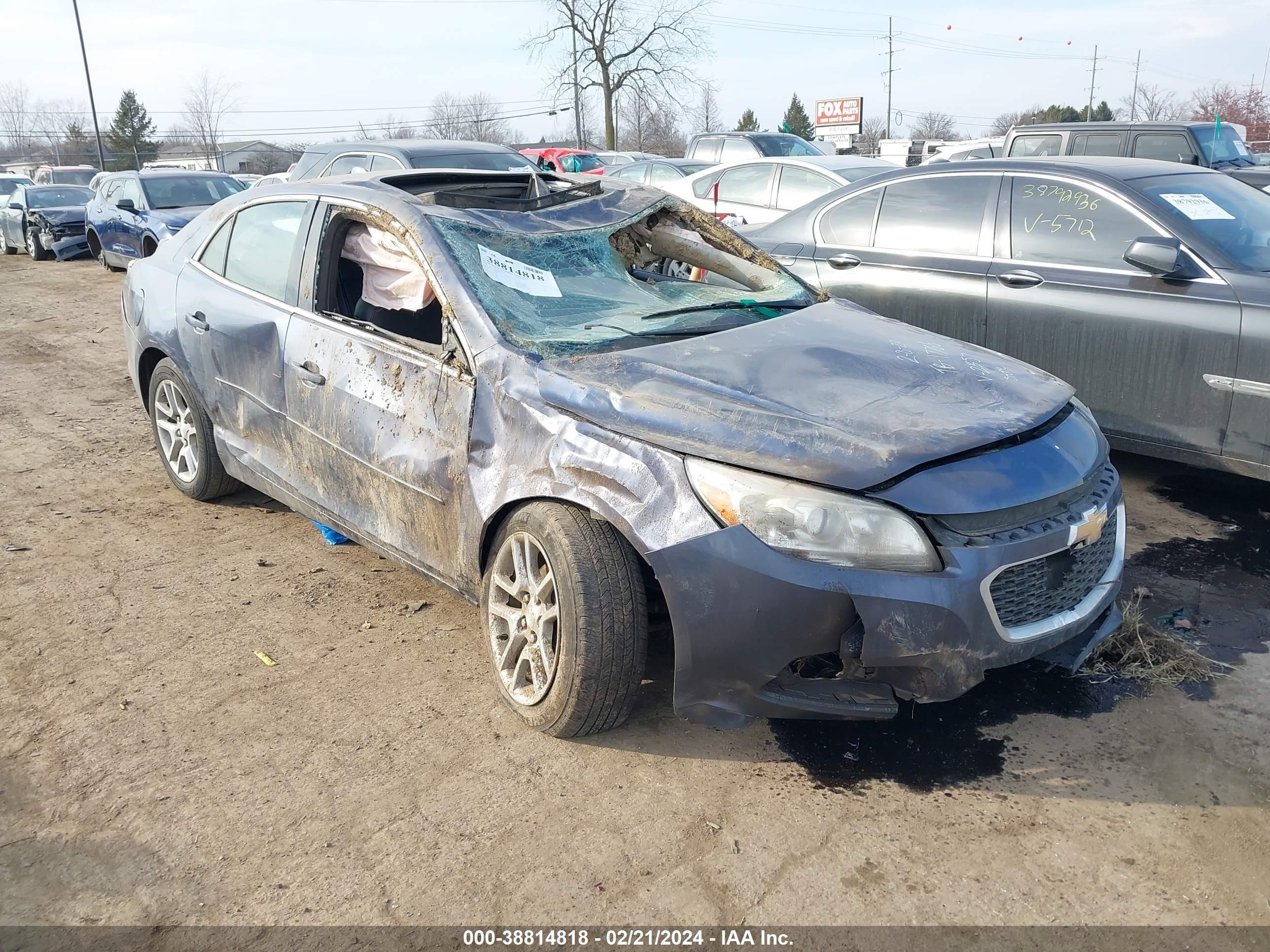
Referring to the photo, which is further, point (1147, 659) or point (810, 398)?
point (1147, 659)

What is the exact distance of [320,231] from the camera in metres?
3.99

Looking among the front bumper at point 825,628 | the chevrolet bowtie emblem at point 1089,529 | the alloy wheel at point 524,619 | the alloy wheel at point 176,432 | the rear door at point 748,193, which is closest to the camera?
the front bumper at point 825,628

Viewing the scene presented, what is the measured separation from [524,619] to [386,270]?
5.25 ft

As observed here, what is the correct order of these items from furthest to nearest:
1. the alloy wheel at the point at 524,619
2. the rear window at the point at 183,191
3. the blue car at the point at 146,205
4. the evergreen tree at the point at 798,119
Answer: the evergreen tree at the point at 798,119 < the rear window at the point at 183,191 < the blue car at the point at 146,205 < the alloy wheel at the point at 524,619

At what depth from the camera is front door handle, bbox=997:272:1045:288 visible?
203 inches

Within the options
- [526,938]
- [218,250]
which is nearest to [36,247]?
[218,250]

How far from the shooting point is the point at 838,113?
2025 inches

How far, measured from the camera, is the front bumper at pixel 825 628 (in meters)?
2.59

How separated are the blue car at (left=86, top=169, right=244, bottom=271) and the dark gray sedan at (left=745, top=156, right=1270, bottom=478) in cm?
1008

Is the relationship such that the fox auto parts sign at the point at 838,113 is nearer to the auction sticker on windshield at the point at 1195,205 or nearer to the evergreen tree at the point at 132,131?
the evergreen tree at the point at 132,131

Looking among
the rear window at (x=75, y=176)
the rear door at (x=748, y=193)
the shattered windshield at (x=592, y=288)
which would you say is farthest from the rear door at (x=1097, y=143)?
the rear window at (x=75, y=176)

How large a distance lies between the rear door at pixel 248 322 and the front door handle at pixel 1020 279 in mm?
3464

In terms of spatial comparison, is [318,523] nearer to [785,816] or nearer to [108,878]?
[108,878]

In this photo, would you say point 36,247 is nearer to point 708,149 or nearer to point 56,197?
point 56,197
